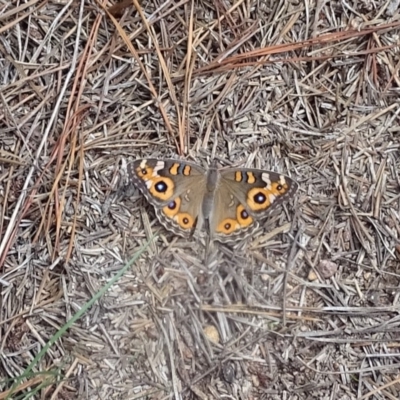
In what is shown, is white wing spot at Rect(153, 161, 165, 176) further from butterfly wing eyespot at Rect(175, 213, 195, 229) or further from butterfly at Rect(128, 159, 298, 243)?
butterfly wing eyespot at Rect(175, 213, 195, 229)

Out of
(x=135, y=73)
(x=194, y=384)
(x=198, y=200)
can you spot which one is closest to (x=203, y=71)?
(x=135, y=73)

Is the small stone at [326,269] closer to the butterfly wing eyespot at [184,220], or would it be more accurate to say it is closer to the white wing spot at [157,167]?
the butterfly wing eyespot at [184,220]

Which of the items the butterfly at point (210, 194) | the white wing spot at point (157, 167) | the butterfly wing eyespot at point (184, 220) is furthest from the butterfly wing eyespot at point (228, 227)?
the white wing spot at point (157, 167)

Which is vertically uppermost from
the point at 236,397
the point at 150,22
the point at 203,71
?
the point at 150,22

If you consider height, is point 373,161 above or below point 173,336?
above

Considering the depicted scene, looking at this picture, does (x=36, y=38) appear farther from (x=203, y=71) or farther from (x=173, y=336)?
(x=173, y=336)

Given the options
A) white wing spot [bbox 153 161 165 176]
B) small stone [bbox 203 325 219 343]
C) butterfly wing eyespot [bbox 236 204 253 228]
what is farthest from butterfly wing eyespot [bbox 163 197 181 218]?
small stone [bbox 203 325 219 343]

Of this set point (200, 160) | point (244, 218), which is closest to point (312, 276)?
point (244, 218)
